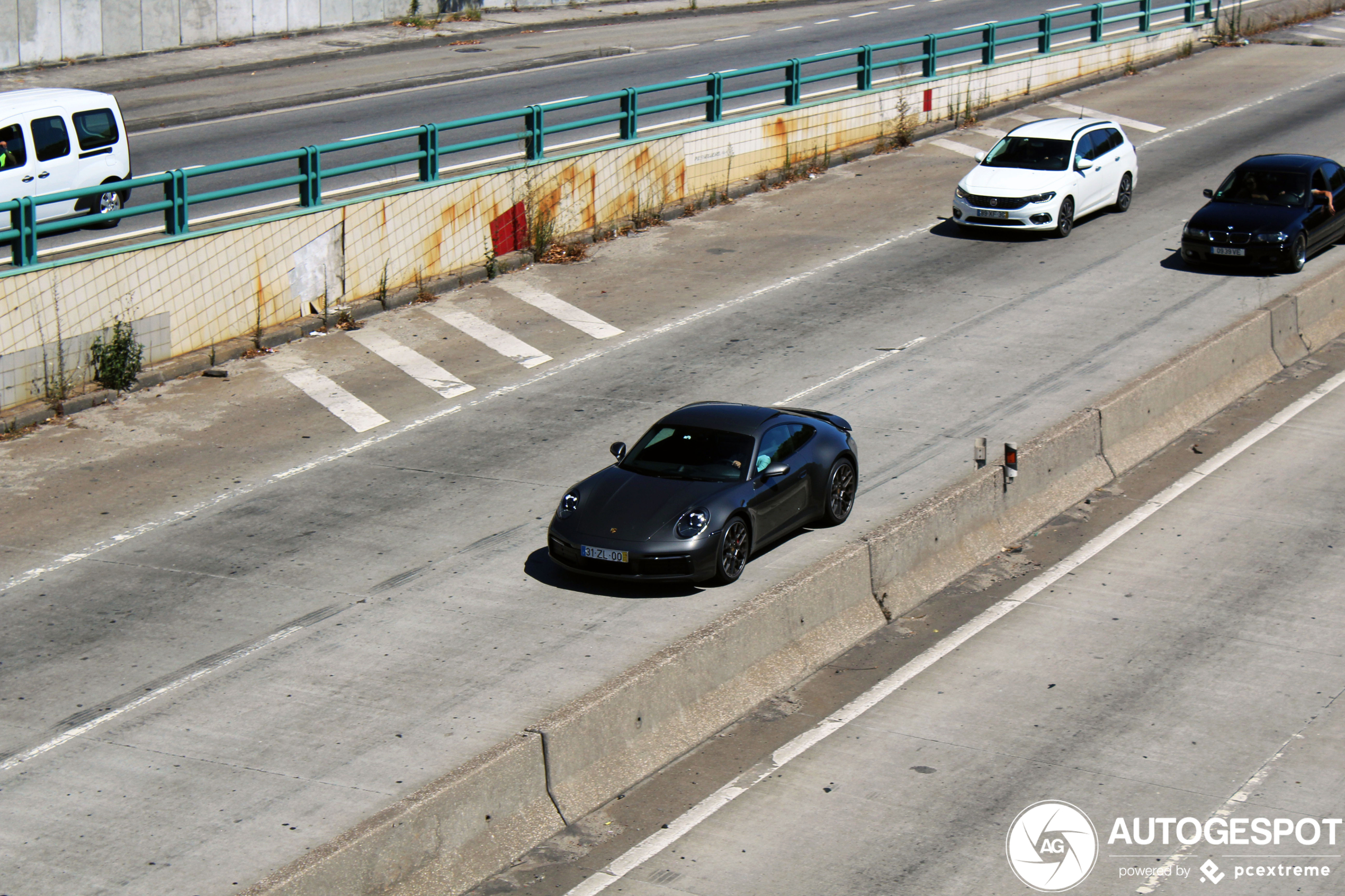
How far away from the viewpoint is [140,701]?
11.4m

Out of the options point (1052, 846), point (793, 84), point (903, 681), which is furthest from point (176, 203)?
point (1052, 846)

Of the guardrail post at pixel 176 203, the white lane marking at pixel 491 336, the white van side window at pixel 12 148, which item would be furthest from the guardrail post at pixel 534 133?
the white van side window at pixel 12 148

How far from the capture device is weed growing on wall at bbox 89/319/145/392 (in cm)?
1852

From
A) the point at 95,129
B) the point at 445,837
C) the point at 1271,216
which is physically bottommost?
the point at 445,837

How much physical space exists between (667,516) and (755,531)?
0.90 metres

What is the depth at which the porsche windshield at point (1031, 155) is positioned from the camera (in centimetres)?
2577

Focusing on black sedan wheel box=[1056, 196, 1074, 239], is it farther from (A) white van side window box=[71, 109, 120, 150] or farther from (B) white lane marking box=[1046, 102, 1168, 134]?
(A) white van side window box=[71, 109, 120, 150]

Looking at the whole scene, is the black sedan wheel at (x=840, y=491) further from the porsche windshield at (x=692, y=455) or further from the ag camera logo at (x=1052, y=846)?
the ag camera logo at (x=1052, y=846)

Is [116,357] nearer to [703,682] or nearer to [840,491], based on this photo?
[840,491]

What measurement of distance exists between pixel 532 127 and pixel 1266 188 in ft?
37.3

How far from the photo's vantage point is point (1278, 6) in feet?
148

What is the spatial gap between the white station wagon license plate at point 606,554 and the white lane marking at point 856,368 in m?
5.63

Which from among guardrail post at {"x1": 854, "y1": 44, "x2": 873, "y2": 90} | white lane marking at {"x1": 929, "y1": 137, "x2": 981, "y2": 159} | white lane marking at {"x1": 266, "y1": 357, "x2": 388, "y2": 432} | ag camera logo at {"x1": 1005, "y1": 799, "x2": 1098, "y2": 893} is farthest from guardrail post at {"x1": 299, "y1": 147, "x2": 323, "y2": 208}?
ag camera logo at {"x1": 1005, "y1": 799, "x2": 1098, "y2": 893}

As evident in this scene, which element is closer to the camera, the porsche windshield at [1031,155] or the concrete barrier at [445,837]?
the concrete barrier at [445,837]
